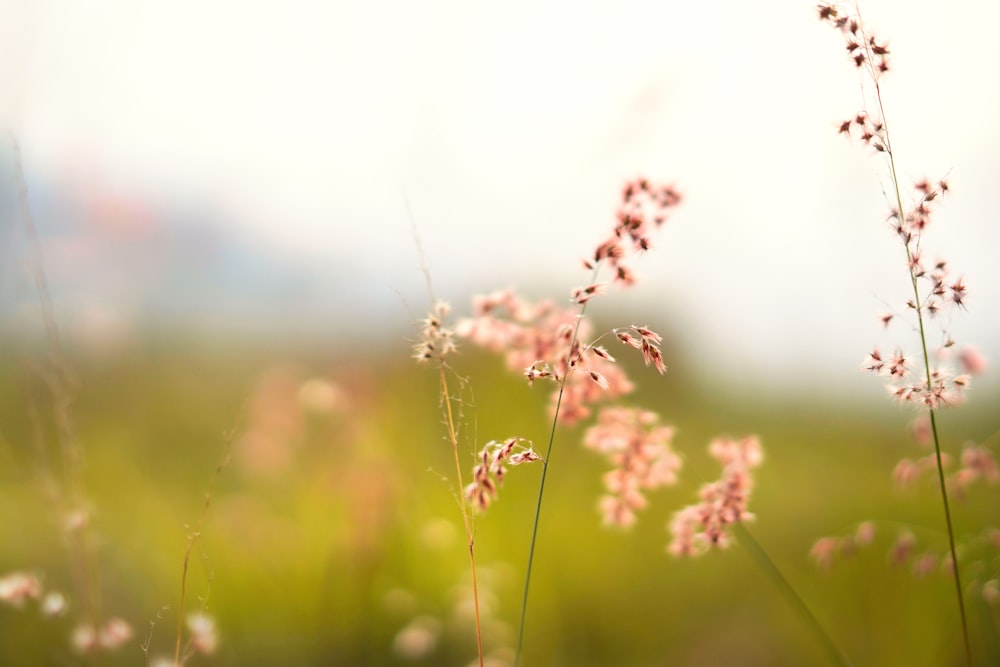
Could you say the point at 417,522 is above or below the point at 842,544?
above

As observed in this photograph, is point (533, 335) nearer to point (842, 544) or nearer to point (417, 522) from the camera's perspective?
point (842, 544)

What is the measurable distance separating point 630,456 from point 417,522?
820 millimetres

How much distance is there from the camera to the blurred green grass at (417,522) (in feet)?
6.10

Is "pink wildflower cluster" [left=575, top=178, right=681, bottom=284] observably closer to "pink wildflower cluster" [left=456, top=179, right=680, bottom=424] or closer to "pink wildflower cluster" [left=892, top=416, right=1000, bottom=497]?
"pink wildflower cluster" [left=456, top=179, right=680, bottom=424]

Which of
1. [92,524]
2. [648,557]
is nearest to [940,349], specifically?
[648,557]

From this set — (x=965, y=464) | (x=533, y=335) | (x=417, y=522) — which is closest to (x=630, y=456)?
(x=533, y=335)

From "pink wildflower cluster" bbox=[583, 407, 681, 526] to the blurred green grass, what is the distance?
0.17m

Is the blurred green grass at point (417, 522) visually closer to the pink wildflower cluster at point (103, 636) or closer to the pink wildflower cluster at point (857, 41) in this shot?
the pink wildflower cluster at point (103, 636)

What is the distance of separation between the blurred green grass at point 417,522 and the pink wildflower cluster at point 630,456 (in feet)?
0.55

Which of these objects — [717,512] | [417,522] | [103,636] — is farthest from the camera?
[417,522]

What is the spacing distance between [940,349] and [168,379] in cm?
232

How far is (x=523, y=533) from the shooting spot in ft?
6.97

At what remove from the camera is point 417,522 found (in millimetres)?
2125

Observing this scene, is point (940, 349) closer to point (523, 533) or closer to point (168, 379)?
point (523, 533)
